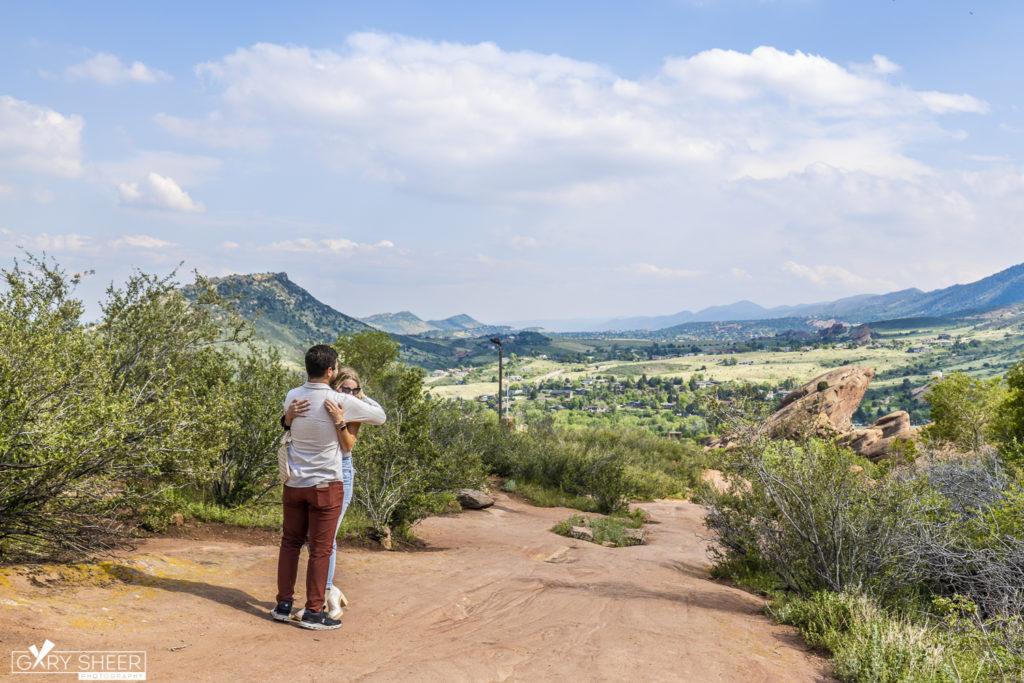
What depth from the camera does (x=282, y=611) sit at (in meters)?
5.09

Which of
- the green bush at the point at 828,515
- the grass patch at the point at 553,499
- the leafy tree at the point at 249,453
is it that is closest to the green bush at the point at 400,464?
the leafy tree at the point at 249,453

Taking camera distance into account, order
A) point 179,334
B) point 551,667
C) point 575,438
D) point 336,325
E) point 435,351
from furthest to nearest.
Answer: point 435,351 < point 336,325 < point 575,438 < point 179,334 < point 551,667

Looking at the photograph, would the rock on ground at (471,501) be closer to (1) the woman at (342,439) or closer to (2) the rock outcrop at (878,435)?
(1) the woman at (342,439)

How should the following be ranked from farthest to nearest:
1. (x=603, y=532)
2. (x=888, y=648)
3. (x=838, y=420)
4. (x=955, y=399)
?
1. (x=838, y=420)
2. (x=955, y=399)
3. (x=603, y=532)
4. (x=888, y=648)

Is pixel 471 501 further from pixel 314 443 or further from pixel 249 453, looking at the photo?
pixel 314 443

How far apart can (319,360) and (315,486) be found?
1102 mm

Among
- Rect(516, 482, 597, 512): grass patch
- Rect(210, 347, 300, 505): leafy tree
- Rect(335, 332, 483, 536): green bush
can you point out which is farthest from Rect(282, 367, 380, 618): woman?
Rect(516, 482, 597, 512): grass patch

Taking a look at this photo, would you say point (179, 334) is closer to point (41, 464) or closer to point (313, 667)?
point (41, 464)

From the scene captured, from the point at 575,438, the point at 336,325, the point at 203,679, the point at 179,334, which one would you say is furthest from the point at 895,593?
the point at 336,325

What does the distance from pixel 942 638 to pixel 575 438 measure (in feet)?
73.0

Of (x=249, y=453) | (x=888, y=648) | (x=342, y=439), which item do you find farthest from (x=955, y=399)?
(x=342, y=439)

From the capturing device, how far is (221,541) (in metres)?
7.62

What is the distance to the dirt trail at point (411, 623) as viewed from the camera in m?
4.16
